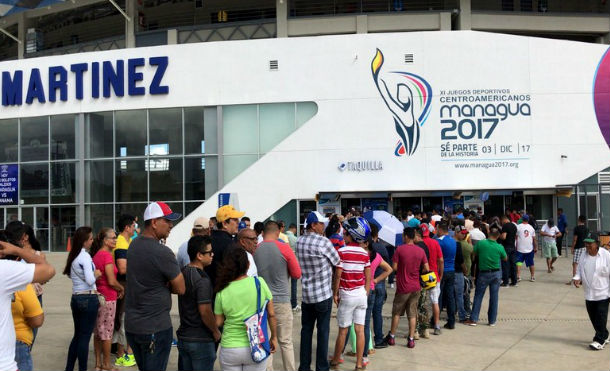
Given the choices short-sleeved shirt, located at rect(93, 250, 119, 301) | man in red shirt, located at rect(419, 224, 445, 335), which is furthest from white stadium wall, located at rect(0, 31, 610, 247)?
short-sleeved shirt, located at rect(93, 250, 119, 301)

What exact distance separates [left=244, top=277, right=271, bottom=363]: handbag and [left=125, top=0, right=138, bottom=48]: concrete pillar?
26799mm

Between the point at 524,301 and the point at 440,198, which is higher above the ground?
the point at 440,198

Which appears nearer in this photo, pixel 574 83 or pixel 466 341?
pixel 466 341

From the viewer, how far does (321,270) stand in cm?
646

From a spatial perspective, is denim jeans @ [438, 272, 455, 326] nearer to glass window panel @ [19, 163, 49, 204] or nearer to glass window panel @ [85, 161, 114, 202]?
glass window panel @ [85, 161, 114, 202]

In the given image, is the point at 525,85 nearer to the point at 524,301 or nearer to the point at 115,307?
the point at 524,301

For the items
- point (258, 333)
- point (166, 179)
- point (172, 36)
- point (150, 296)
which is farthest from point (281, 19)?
point (258, 333)

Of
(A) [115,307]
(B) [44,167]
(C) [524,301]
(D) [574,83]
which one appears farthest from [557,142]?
(B) [44,167]

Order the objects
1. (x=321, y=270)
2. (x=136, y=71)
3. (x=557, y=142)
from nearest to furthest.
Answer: (x=321, y=270), (x=557, y=142), (x=136, y=71)

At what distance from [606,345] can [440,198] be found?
572 inches

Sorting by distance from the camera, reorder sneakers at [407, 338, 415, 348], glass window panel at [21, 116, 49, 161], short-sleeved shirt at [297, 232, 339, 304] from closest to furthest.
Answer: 1. short-sleeved shirt at [297, 232, 339, 304]
2. sneakers at [407, 338, 415, 348]
3. glass window panel at [21, 116, 49, 161]

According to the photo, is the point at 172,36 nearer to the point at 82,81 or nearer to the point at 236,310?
the point at 82,81

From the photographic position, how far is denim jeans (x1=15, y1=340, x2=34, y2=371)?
418cm

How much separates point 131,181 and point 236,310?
2086 cm
